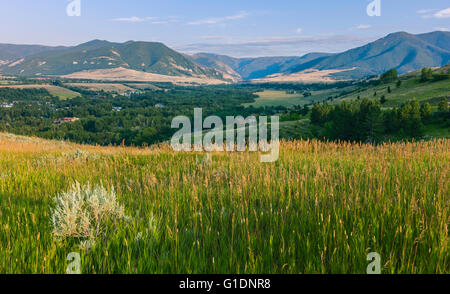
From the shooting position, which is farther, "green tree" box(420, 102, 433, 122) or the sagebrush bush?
"green tree" box(420, 102, 433, 122)

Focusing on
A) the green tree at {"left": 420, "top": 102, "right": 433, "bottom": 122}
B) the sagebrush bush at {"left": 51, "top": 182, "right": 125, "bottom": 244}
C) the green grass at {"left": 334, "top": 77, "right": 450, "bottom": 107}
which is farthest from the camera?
the green grass at {"left": 334, "top": 77, "right": 450, "bottom": 107}

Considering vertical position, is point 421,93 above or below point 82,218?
above

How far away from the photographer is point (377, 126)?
78062 mm

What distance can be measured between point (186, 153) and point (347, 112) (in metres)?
87.2

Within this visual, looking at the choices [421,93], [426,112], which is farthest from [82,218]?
[421,93]

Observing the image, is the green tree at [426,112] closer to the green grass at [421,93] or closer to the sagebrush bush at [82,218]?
the green grass at [421,93]

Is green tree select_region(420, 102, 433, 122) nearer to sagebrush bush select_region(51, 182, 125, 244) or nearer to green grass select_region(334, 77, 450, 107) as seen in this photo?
green grass select_region(334, 77, 450, 107)

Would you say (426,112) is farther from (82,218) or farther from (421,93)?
Answer: (82,218)

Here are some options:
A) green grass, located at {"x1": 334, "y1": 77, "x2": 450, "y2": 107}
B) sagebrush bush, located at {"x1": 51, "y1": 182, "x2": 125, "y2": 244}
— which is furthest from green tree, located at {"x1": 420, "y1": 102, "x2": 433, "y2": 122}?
sagebrush bush, located at {"x1": 51, "y1": 182, "x2": 125, "y2": 244}

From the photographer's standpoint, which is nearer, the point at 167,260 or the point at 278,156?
the point at 167,260

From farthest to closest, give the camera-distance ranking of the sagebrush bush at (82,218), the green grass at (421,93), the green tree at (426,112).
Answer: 1. the green grass at (421,93)
2. the green tree at (426,112)
3. the sagebrush bush at (82,218)

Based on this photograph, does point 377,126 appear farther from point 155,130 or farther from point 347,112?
point 155,130

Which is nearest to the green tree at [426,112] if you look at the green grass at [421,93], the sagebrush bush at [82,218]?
the green grass at [421,93]
